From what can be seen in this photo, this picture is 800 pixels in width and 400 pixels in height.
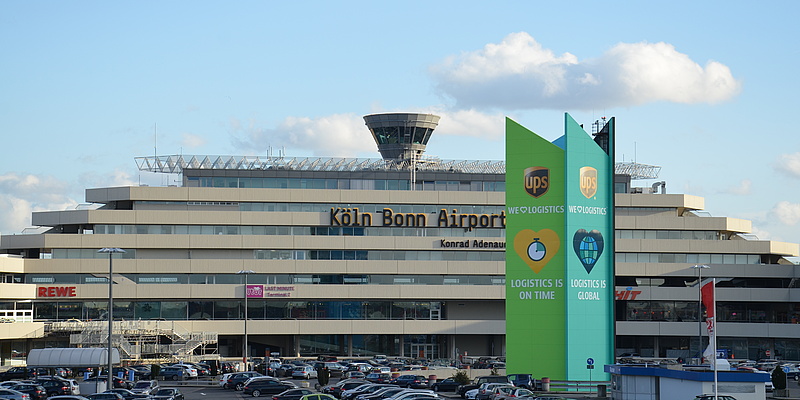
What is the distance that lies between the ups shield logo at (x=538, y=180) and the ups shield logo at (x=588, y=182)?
2632 mm

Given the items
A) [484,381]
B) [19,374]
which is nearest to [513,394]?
[484,381]

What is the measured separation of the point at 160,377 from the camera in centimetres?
8625

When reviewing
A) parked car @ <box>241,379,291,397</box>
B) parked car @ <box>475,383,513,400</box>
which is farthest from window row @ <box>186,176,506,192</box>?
parked car @ <box>475,383,513,400</box>

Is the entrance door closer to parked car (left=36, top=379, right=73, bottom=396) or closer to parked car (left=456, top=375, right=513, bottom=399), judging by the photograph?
parked car (left=456, top=375, right=513, bottom=399)

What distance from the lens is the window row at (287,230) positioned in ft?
363

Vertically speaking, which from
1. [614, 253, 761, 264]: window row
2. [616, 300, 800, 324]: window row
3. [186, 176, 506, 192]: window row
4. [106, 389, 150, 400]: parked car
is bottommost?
[106, 389, 150, 400]: parked car

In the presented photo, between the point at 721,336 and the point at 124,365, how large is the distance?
66968mm

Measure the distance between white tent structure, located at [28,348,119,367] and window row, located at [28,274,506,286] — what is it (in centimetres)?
2353

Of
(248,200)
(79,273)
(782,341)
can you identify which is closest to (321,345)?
(248,200)

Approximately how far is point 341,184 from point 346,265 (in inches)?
388

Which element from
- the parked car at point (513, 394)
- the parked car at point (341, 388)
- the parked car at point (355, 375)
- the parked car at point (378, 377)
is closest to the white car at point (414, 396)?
the parked car at point (513, 394)

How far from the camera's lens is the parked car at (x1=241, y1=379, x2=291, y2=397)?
69500mm

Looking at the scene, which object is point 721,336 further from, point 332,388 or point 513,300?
point 332,388

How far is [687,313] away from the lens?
117562 mm
